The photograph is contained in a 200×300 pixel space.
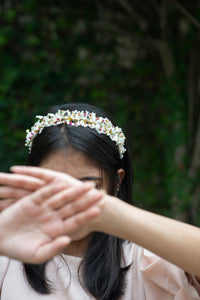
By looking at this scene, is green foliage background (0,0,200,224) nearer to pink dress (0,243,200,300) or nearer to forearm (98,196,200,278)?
pink dress (0,243,200,300)

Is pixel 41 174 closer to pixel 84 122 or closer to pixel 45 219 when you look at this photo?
pixel 45 219

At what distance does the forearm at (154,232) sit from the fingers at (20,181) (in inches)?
8.4

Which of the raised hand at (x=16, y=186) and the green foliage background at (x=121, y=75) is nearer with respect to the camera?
the raised hand at (x=16, y=186)

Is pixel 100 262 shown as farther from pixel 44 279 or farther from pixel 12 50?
pixel 12 50

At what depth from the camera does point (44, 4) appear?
155 inches

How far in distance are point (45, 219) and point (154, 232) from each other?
0.33m

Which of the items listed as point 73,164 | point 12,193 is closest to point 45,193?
point 12,193

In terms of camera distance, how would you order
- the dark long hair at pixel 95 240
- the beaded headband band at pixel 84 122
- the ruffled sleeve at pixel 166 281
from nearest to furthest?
the ruffled sleeve at pixel 166 281
the dark long hair at pixel 95 240
the beaded headband band at pixel 84 122

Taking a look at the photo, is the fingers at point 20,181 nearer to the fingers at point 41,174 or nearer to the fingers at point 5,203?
the fingers at point 41,174

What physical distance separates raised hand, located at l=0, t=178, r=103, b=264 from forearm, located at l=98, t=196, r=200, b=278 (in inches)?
3.9

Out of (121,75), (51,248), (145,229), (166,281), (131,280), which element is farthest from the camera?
(121,75)

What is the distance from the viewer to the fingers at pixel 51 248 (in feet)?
3.92

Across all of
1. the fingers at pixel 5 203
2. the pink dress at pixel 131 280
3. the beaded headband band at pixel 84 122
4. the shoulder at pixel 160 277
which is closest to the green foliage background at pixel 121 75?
the beaded headband band at pixel 84 122

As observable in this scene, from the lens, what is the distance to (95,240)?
1855 millimetres
